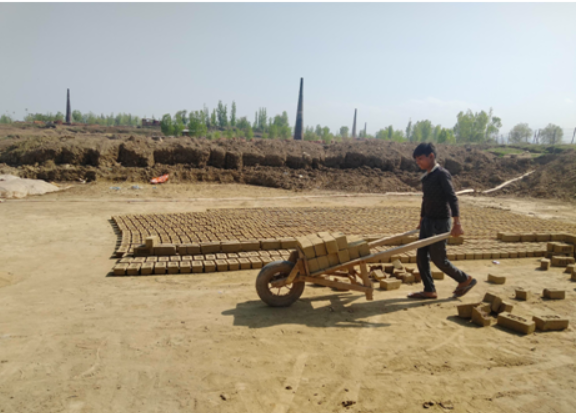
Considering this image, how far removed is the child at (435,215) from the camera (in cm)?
452

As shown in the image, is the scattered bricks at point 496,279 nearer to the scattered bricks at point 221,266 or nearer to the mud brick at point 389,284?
the mud brick at point 389,284

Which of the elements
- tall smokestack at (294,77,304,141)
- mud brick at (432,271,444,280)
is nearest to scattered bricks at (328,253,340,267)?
mud brick at (432,271,444,280)

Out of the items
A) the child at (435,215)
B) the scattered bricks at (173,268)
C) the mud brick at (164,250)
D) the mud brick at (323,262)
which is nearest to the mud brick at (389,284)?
the child at (435,215)

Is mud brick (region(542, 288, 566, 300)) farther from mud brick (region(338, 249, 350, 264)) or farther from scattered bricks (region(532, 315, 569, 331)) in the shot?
mud brick (region(338, 249, 350, 264))

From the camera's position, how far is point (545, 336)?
12.5 ft

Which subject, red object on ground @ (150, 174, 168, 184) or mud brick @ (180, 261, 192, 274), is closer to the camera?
mud brick @ (180, 261, 192, 274)

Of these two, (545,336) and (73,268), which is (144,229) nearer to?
(73,268)

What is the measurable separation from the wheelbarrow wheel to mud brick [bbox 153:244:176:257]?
8.23 ft

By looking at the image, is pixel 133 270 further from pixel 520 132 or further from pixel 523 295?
pixel 520 132

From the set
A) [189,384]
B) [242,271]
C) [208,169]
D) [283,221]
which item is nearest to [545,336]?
[189,384]

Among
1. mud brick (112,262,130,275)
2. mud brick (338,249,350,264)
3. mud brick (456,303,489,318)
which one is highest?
mud brick (338,249,350,264)

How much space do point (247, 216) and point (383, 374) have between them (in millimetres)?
6144

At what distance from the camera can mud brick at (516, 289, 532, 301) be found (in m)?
4.88

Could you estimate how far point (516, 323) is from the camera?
3.89 meters
